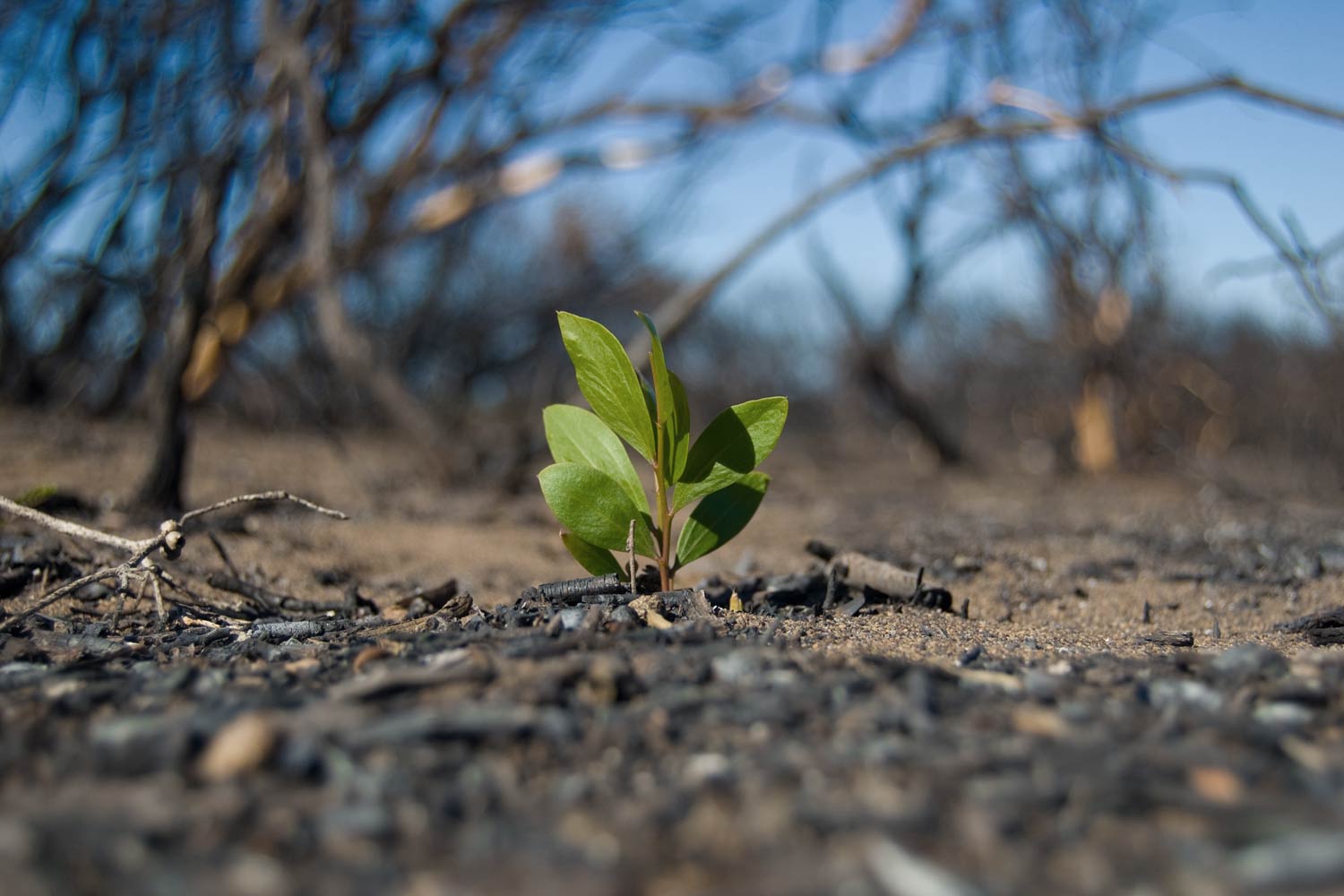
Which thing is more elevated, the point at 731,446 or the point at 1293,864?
the point at 731,446

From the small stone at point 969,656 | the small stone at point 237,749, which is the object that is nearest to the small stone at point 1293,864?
the small stone at point 969,656

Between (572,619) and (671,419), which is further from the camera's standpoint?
(671,419)

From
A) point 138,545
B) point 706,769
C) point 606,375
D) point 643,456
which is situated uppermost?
point 606,375

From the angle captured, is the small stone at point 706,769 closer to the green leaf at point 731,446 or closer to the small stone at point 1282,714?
the small stone at point 1282,714

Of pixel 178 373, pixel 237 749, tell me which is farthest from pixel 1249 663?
pixel 178 373

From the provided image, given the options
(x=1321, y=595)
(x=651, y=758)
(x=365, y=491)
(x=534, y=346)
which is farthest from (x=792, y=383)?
(x=651, y=758)

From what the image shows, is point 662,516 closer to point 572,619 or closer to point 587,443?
point 587,443
